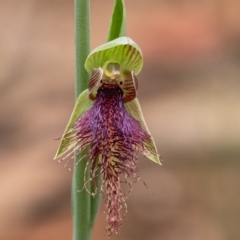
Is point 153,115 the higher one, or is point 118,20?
point 153,115

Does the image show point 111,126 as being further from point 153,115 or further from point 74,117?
point 153,115

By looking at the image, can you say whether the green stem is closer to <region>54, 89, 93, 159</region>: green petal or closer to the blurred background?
<region>54, 89, 93, 159</region>: green petal

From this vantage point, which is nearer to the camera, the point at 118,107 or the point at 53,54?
the point at 118,107

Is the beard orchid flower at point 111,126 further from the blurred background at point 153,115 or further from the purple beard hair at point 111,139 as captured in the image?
the blurred background at point 153,115

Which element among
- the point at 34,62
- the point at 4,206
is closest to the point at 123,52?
the point at 4,206

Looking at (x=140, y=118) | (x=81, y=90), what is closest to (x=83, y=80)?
(x=81, y=90)

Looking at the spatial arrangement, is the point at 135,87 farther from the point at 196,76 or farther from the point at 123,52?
the point at 196,76

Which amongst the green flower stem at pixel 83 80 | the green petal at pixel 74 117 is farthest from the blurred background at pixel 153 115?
the green petal at pixel 74 117
